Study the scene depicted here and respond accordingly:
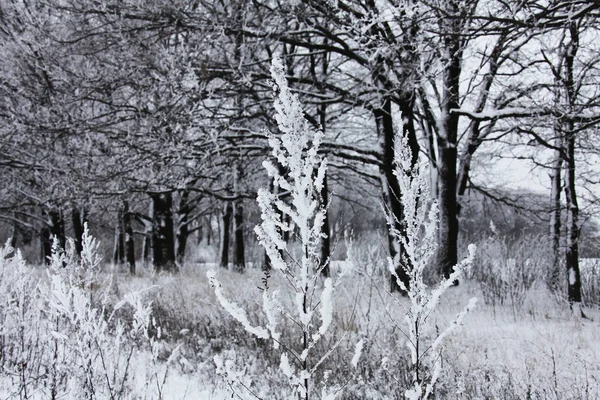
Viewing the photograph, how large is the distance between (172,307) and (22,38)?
4.28 metres

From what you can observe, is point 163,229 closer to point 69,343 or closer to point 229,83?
point 229,83

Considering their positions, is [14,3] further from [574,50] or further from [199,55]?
[574,50]

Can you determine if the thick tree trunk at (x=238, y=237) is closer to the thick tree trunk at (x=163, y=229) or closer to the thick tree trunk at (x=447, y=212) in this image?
the thick tree trunk at (x=163, y=229)

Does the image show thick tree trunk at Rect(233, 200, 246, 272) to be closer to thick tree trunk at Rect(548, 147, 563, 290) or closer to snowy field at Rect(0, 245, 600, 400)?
snowy field at Rect(0, 245, 600, 400)

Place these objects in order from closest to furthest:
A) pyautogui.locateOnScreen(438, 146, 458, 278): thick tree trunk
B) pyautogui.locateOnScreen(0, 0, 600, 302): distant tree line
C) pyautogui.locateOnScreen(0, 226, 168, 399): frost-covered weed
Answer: pyautogui.locateOnScreen(0, 226, 168, 399): frost-covered weed, pyautogui.locateOnScreen(0, 0, 600, 302): distant tree line, pyautogui.locateOnScreen(438, 146, 458, 278): thick tree trunk

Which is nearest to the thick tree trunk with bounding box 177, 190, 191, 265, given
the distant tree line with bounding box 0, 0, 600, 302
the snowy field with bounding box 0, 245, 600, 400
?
the distant tree line with bounding box 0, 0, 600, 302

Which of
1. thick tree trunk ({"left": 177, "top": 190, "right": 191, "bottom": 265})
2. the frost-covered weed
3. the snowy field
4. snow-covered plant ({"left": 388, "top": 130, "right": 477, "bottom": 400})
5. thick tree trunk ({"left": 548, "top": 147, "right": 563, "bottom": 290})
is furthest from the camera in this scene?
thick tree trunk ({"left": 177, "top": 190, "right": 191, "bottom": 265})

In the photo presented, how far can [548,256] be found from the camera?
28.7 ft

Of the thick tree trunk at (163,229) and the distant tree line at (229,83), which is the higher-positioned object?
the distant tree line at (229,83)

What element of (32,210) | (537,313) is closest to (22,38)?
(537,313)

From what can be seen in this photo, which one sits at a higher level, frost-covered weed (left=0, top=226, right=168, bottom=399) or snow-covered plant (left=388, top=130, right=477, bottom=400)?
snow-covered plant (left=388, top=130, right=477, bottom=400)

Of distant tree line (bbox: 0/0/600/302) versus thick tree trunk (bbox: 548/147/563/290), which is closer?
distant tree line (bbox: 0/0/600/302)

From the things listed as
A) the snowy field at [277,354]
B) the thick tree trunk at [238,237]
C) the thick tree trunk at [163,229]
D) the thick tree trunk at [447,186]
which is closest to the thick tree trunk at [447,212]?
the thick tree trunk at [447,186]

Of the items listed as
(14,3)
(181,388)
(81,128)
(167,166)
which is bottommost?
(181,388)
